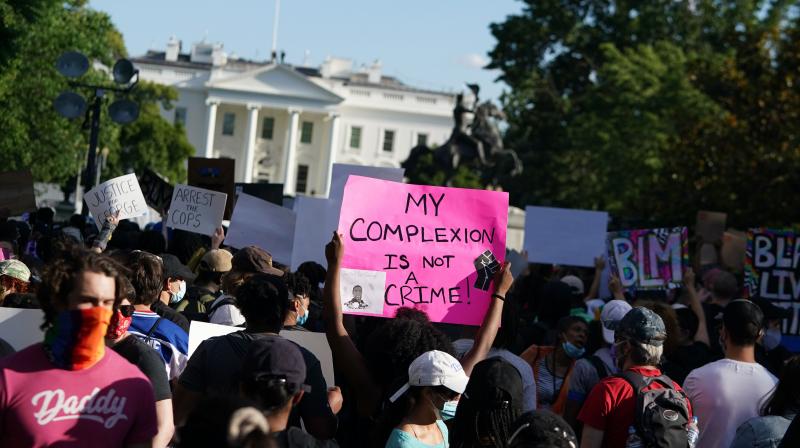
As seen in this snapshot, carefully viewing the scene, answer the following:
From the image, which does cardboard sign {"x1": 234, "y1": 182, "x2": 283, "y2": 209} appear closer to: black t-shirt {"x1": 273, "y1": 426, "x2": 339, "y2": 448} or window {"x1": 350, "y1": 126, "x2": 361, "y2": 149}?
black t-shirt {"x1": 273, "y1": 426, "x2": 339, "y2": 448}

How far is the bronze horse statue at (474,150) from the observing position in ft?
115

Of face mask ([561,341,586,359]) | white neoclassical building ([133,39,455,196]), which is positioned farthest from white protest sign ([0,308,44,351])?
white neoclassical building ([133,39,455,196])

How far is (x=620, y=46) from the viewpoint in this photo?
52.7 metres

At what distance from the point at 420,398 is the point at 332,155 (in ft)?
335

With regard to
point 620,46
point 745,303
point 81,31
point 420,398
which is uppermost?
point 620,46

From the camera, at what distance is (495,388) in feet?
14.8

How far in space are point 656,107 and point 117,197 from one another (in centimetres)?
3682

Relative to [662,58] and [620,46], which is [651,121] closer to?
[662,58]

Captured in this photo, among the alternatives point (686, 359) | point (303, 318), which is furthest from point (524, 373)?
point (686, 359)

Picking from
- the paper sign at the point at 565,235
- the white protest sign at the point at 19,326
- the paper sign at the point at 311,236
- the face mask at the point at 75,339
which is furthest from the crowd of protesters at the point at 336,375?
the paper sign at the point at 565,235

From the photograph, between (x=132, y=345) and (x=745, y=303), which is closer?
(x=132, y=345)

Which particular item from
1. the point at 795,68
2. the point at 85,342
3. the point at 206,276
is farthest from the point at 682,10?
the point at 85,342

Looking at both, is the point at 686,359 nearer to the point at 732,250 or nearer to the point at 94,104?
the point at 732,250

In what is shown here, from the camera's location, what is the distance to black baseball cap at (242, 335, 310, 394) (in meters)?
4.06
